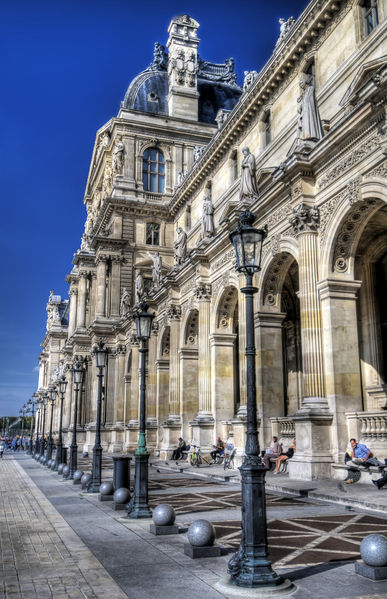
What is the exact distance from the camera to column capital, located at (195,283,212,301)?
98.2ft

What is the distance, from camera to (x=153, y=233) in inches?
1969

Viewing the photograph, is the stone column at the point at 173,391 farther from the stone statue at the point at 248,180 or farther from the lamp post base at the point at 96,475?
the lamp post base at the point at 96,475

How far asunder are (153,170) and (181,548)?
148 feet

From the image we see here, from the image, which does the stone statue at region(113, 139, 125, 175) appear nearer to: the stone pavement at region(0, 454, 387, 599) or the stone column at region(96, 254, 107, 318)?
the stone column at region(96, 254, 107, 318)

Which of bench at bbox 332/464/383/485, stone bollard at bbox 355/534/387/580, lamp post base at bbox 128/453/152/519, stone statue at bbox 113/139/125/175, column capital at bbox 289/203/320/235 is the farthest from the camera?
stone statue at bbox 113/139/125/175

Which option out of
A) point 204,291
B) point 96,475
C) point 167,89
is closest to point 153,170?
point 167,89

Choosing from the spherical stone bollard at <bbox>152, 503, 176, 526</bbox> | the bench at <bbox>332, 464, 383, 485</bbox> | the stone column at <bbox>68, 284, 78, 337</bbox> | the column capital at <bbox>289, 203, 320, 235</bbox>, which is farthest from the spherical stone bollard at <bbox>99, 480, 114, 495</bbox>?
the stone column at <bbox>68, 284, 78, 337</bbox>

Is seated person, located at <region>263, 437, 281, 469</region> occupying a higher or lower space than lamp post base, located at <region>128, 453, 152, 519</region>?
higher

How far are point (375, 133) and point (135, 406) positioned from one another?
30.0m

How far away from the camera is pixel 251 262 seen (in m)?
8.26

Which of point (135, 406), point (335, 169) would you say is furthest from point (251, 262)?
point (135, 406)

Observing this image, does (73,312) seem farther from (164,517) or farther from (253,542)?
(253,542)

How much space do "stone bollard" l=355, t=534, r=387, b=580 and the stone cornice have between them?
22424mm

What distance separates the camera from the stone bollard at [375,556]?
6.76m
